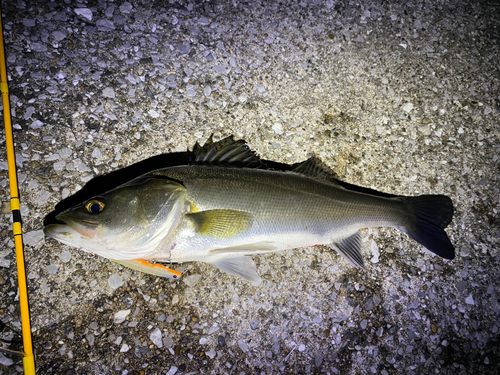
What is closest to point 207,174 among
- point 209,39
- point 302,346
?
point 209,39

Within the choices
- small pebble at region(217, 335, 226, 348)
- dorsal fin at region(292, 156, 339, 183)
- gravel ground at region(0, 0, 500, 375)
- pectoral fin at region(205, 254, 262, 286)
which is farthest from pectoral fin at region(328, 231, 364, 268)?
small pebble at region(217, 335, 226, 348)

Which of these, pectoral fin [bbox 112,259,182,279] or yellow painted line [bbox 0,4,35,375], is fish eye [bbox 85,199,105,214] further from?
yellow painted line [bbox 0,4,35,375]

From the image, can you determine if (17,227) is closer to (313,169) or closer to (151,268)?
(151,268)

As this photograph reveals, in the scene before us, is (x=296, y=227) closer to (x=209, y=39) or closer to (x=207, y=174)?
(x=207, y=174)

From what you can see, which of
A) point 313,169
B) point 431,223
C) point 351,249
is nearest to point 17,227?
point 313,169

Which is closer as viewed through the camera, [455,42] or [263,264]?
[263,264]

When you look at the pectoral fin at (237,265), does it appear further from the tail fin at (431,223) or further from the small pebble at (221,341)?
the tail fin at (431,223)
